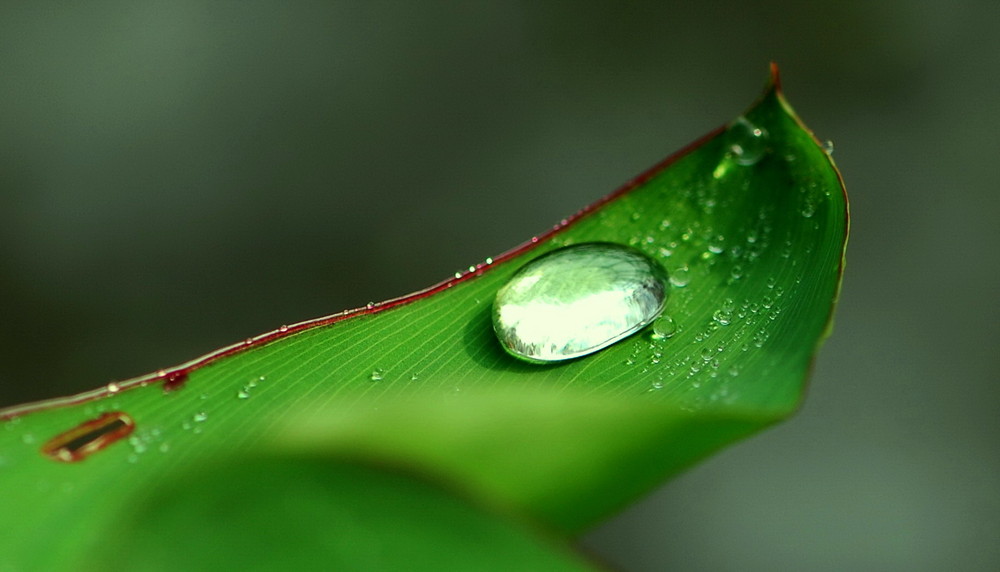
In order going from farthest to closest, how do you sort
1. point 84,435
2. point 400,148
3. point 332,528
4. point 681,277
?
point 400,148, point 681,277, point 84,435, point 332,528

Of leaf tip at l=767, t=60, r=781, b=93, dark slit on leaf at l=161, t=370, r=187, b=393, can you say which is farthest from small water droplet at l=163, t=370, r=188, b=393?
leaf tip at l=767, t=60, r=781, b=93

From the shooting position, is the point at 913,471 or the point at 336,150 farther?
the point at 336,150

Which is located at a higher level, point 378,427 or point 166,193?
point 166,193

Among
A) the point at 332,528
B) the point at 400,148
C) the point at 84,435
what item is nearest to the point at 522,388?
the point at 332,528

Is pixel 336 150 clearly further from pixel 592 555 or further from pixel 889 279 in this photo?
pixel 592 555

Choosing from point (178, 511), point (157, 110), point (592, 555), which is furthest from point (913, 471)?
point (157, 110)

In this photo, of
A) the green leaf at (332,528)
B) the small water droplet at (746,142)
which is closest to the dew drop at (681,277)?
the small water droplet at (746,142)

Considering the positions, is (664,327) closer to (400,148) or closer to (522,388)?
(522,388)
